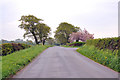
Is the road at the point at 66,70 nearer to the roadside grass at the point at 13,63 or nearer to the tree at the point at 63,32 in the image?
the roadside grass at the point at 13,63

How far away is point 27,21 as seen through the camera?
54.6 metres

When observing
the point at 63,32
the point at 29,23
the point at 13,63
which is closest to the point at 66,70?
the point at 13,63

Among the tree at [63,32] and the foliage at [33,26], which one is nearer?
the foliage at [33,26]

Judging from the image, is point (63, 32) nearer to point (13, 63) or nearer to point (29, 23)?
point (29, 23)

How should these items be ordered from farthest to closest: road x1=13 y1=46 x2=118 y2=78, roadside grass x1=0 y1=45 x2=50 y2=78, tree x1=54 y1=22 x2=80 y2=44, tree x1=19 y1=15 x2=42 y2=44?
tree x1=54 y1=22 x2=80 y2=44 → tree x1=19 y1=15 x2=42 y2=44 → roadside grass x1=0 y1=45 x2=50 y2=78 → road x1=13 y1=46 x2=118 y2=78

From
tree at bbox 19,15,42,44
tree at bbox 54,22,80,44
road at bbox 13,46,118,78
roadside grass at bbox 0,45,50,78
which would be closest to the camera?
road at bbox 13,46,118,78

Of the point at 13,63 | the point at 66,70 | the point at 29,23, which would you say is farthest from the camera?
the point at 29,23

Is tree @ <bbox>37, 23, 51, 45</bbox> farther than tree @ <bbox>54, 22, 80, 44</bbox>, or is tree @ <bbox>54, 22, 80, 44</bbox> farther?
tree @ <bbox>54, 22, 80, 44</bbox>

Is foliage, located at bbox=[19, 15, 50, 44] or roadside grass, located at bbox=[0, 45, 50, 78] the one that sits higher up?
foliage, located at bbox=[19, 15, 50, 44]

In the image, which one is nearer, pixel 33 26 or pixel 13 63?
pixel 13 63

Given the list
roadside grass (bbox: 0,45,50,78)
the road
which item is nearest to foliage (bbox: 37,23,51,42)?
roadside grass (bbox: 0,45,50,78)

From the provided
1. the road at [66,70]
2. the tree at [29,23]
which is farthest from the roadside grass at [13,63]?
the tree at [29,23]

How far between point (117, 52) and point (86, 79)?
5.72 m

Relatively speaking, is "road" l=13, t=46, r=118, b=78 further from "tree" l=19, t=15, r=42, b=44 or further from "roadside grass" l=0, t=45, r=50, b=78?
"tree" l=19, t=15, r=42, b=44
